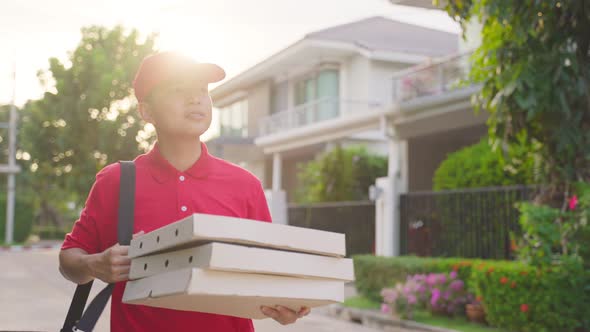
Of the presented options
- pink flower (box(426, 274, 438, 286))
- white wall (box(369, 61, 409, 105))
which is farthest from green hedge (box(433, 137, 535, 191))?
white wall (box(369, 61, 409, 105))

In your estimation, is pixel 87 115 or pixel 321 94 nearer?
pixel 321 94

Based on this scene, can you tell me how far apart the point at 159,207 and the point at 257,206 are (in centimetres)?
37

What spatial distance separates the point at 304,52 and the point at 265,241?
26.1 meters

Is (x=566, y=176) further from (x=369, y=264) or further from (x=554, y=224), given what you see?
(x=369, y=264)

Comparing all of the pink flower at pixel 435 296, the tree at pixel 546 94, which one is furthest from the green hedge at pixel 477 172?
the tree at pixel 546 94

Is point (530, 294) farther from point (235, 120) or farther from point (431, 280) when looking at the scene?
point (235, 120)

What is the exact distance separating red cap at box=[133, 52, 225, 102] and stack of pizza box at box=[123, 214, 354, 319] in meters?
0.61

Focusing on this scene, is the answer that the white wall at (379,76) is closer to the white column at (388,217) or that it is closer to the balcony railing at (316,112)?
Answer: the balcony railing at (316,112)

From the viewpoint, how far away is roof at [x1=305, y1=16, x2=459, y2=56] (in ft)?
87.7

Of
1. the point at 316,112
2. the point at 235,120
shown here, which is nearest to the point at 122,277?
the point at 316,112

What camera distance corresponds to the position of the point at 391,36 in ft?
95.2

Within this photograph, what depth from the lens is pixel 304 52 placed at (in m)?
28.0

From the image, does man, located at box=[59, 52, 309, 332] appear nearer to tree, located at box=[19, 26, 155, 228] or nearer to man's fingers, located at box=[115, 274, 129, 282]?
man's fingers, located at box=[115, 274, 129, 282]

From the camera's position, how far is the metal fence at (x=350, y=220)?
60.1 ft
